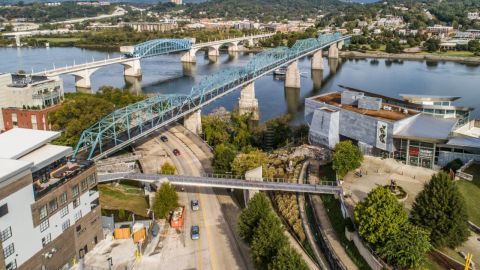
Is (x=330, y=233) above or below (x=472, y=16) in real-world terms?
below

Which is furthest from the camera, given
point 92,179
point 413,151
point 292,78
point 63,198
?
point 292,78

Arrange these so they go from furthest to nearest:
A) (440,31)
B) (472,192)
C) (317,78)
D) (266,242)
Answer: (440,31)
(317,78)
(472,192)
(266,242)

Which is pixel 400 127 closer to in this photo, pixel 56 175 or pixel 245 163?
pixel 245 163

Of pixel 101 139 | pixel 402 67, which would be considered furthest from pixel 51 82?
pixel 402 67

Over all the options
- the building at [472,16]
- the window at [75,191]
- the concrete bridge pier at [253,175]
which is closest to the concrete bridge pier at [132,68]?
the concrete bridge pier at [253,175]

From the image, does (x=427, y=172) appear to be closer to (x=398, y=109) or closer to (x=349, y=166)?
(x=349, y=166)

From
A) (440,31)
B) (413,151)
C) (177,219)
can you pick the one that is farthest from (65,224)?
(440,31)
